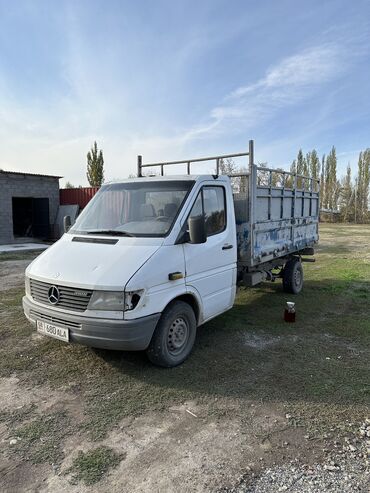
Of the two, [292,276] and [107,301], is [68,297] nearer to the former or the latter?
[107,301]

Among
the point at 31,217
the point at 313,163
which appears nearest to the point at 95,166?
the point at 31,217

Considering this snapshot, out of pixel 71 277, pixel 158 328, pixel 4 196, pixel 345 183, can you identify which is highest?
pixel 345 183

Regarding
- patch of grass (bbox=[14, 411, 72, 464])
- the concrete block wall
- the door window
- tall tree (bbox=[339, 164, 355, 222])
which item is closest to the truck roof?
the door window

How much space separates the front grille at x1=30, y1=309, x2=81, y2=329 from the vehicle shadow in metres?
0.84

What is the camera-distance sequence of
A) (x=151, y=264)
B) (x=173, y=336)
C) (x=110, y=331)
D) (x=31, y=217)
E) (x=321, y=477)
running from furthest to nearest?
1. (x=31, y=217)
2. (x=173, y=336)
3. (x=151, y=264)
4. (x=110, y=331)
5. (x=321, y=477)

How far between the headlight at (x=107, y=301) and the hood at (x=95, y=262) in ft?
0.23

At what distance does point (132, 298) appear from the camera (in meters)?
3.62

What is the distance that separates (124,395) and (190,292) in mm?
1333

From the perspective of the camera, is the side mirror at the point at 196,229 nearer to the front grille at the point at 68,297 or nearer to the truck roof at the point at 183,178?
the truck roof at the point at 183,178

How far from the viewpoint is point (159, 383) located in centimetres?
389

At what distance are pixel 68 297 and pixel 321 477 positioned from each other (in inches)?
109

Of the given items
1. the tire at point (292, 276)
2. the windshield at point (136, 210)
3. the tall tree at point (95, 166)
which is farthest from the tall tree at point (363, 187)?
the windshield at point (136, 210)

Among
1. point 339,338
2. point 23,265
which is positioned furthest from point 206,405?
point 23,265

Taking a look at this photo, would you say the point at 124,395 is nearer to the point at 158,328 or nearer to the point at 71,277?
the point at 158,328
